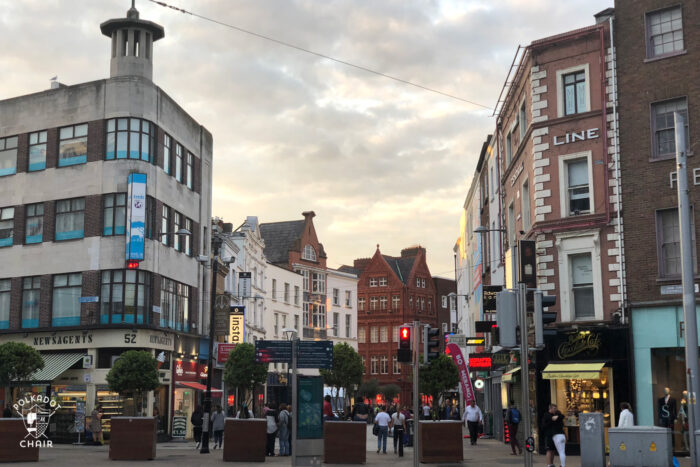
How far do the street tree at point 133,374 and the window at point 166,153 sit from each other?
1130 centimetres

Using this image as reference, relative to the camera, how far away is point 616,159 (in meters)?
28.2

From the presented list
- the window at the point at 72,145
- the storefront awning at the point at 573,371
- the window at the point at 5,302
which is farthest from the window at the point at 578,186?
the window at the point at 5,302

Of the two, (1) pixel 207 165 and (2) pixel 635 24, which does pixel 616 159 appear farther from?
(1) pixel 207 165

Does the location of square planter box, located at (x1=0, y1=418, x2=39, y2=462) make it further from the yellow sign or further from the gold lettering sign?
the yellow sign

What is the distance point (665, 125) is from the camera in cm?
2769

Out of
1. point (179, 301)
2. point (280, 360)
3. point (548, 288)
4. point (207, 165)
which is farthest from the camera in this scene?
point (207, 165)

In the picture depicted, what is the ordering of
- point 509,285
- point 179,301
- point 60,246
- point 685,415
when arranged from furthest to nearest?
point 179,301 → point 60,246 → point 509,285 → point 685,415

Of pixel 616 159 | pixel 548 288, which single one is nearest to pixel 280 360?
pixel 548 288

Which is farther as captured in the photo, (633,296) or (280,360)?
(633,296)

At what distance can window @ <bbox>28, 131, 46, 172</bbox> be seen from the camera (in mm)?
43094

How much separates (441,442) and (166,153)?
25006 mm

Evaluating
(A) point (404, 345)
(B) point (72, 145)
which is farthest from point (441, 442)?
(B) point (72, 145)

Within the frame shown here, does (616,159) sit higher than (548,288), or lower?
higher

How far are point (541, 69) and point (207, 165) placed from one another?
26.0 m
